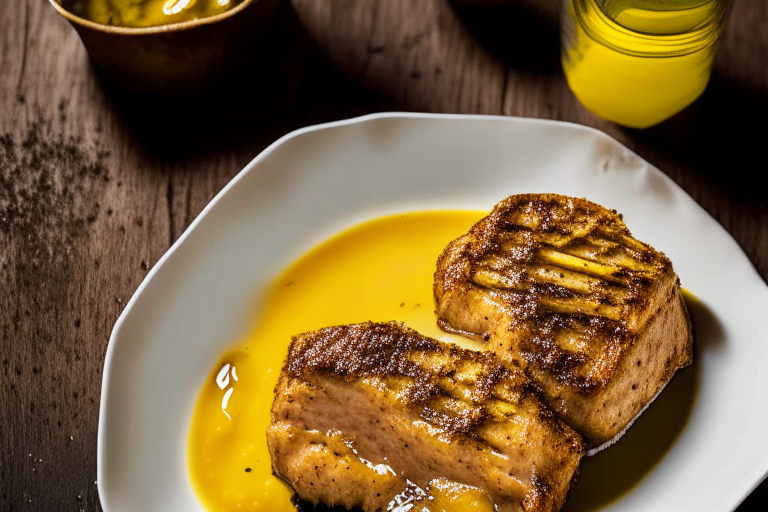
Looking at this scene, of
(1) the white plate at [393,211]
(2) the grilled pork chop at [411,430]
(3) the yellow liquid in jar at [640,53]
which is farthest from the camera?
(3) the yellow liquid in jar at [640,53]

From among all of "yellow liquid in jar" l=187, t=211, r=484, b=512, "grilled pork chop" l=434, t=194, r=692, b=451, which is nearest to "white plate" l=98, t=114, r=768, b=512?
"yellow liquid in jar" l=187, t=211, r=484, b=512

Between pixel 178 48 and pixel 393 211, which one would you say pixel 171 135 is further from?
pixel 393 211

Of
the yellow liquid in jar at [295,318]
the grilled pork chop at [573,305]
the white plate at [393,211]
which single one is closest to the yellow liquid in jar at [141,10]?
the white plate at [393,211]

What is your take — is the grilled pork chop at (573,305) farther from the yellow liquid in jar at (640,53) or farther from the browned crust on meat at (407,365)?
the yellow liquid in jar at (640,53)

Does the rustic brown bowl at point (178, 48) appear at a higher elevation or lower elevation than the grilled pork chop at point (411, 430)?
higher

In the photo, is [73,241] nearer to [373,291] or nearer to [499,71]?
[373,291]

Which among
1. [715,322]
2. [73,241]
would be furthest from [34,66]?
[715,322]

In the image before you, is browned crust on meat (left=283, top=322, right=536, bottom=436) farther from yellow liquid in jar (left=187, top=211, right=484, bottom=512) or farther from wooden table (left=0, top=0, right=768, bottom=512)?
wooden table (left=0, top=0, right=768, bottom=512)
